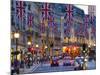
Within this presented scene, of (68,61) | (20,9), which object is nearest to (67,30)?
(68,61)

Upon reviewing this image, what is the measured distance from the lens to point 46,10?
3584 mm

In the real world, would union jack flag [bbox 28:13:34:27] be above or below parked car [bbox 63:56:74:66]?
above

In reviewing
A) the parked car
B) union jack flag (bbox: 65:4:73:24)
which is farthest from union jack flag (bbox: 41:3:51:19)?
the parked car

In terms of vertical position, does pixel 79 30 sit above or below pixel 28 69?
above

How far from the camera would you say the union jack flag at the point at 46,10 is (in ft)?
11.7

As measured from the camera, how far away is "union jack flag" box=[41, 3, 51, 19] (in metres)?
3.57

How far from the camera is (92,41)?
3.83 m

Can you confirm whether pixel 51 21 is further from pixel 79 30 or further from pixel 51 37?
pixel 79 30

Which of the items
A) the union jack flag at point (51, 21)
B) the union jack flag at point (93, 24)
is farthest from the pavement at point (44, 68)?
the union jack flag at point (93, 24)

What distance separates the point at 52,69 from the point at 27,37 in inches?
23.4

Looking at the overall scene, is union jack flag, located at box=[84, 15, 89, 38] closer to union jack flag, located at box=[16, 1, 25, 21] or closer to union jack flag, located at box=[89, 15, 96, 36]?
union jack flag, located at box=[89, 15, 96, 36]

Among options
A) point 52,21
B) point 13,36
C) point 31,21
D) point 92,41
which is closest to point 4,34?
point 13,36

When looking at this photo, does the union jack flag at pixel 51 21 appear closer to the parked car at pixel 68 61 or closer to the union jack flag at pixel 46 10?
the union jack flag at pixel 46 10
